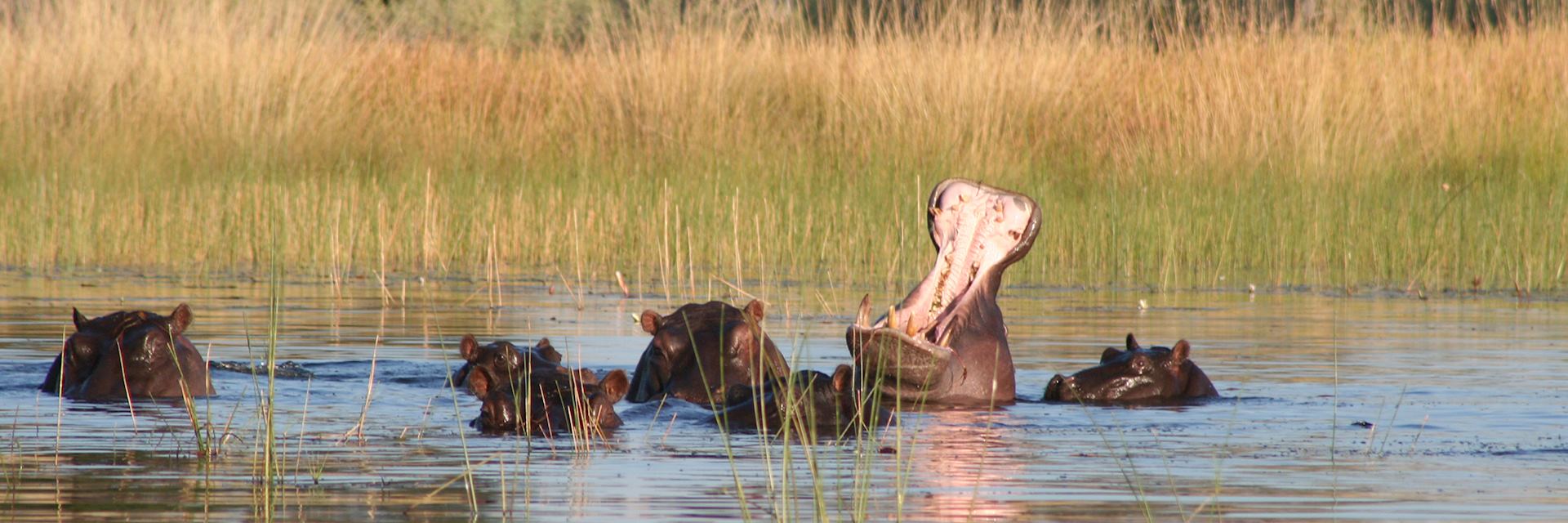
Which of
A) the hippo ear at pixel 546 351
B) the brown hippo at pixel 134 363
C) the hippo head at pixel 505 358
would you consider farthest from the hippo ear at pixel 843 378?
the brown hippo at pixel 134 363

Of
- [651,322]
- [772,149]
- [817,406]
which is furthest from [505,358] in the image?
[772,149]

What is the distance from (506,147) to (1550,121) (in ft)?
23.4

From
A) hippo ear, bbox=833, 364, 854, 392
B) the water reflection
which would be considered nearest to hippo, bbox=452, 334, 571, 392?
hippo ear, bbox=833, 364, 854, 392

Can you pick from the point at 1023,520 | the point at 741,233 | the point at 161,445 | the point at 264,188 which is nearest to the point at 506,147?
the point at 264,188

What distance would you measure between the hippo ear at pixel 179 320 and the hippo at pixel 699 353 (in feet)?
4.61

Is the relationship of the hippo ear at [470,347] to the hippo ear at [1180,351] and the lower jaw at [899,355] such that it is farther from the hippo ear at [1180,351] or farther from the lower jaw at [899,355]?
the hippo ear at [1180,351]

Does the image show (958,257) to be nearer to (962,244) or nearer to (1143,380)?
(962,244)

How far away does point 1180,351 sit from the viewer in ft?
23.1

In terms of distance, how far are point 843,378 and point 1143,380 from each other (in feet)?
4.77

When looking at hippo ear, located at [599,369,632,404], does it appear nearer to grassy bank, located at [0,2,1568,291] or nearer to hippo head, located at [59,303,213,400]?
hippo head, located at [59,303,213,400]

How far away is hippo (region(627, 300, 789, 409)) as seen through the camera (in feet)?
22.8

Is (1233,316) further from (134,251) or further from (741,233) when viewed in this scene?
(134,251)

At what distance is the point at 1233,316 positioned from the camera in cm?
1024

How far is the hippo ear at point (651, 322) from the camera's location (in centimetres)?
697
